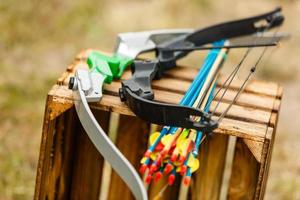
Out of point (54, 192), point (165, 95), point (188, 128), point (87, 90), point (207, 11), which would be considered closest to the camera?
point (188, 128)

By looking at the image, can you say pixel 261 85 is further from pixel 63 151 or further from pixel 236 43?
pixel 63 151

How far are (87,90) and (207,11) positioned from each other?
266 cm

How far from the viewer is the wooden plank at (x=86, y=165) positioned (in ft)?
6.69

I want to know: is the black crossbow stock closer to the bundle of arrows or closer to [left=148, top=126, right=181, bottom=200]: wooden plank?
the bundle of arrows

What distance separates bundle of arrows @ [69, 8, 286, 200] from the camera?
1.47 m

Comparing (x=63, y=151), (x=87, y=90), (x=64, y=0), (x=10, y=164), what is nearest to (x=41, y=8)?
(x=64, y=0)

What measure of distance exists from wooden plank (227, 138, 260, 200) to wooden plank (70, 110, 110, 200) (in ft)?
1.34

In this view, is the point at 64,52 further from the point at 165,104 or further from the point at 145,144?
the point at 165,104

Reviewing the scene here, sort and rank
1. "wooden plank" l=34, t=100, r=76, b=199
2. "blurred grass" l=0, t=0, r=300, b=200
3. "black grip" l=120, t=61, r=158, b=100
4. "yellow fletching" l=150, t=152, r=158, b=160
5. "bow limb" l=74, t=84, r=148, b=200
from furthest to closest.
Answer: "blurred grass" l=0, t=0, r=300, b=200 → "wooden plank" l=34, t=100, r=76, b=199 → "black grip" l=120, t=61, r=158, b=100 → "yellow fletching" l=150, t=152, r=158, b=160 → "bow limb" l=74, t=84, r=148, b=200

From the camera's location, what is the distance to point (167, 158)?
153 cm

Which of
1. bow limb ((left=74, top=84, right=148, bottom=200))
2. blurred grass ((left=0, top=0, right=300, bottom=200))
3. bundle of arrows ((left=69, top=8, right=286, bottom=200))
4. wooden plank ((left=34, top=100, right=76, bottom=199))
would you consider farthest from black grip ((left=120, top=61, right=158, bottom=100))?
blurred grass ((left=0, top=0, right=300, bottom=200))

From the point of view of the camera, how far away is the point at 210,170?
2.05 metres

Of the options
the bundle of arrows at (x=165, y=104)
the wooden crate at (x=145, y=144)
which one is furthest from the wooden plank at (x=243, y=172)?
the bundle of arrows at (x=165, y=104)

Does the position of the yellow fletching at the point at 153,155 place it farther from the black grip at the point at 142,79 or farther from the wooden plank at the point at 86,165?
the wooden plank at the point at 86,165
